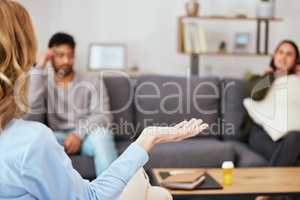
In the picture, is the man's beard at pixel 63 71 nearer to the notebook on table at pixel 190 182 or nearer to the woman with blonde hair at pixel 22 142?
the notebook on table at pixel 190 182

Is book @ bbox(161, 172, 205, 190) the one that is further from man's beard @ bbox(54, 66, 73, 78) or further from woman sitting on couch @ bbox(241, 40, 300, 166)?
man's beard @ bbox(54, 66, 73, 78)

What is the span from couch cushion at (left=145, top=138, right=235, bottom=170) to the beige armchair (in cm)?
162

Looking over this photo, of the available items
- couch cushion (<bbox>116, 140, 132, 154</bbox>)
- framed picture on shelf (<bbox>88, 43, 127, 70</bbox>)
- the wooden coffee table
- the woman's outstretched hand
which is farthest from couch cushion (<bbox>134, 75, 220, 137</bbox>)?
the woman's outstretched hand

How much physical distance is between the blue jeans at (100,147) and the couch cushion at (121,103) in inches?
10.0

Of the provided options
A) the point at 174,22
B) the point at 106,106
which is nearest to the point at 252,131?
the point at 106,106

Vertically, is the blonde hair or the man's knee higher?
the blonde hair

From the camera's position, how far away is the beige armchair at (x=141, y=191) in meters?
1.33

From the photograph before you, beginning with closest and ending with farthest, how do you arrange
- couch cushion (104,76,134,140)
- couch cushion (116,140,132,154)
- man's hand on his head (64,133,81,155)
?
man's hand on his head (64,133,81,155) → couch cushion (116,140,132,154) → couch cushion (104,76,134,140)

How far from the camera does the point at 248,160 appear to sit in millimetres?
3061

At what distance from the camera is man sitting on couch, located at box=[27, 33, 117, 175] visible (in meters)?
3.14

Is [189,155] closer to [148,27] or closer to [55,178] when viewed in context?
[148,27]

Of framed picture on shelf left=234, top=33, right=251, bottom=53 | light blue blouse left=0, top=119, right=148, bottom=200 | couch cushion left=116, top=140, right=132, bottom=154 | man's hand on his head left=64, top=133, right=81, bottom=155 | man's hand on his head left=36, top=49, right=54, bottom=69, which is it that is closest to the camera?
light blue blouse left=0, top=119, right=148, bottom=200

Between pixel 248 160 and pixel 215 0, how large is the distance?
1.96 metres

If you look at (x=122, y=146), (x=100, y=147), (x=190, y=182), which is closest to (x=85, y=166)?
(x=100, y=147)
